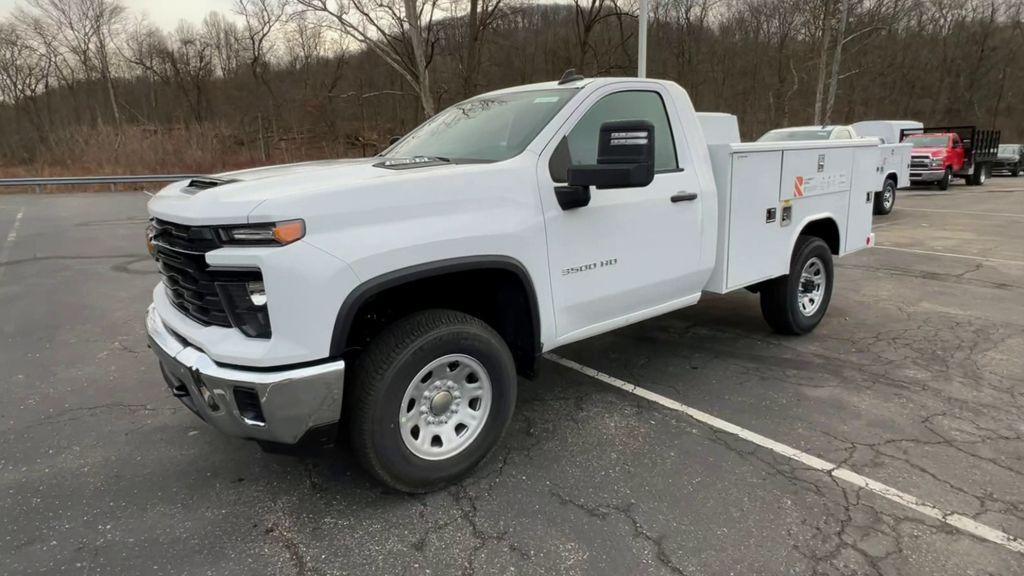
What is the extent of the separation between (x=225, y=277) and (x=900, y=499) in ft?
11.0

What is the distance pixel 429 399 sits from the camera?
3027 mm

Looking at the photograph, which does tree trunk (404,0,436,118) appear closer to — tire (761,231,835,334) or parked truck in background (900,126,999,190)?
parked truck in background (900,126,999,190)

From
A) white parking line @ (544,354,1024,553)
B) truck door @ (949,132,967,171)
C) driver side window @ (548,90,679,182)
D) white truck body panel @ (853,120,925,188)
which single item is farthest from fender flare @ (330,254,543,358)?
truck door @ (949,132,967,171)

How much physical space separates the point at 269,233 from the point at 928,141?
24440 millimetres

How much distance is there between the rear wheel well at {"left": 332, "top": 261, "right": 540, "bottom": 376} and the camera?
2.79 m

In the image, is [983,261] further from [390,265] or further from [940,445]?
[390,265]

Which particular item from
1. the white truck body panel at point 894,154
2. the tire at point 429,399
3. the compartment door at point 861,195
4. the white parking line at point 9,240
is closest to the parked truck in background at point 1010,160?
the white truck body panel at point 894,154

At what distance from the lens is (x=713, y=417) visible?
394cm

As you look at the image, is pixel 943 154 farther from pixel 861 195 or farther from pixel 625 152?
pixel 625 152

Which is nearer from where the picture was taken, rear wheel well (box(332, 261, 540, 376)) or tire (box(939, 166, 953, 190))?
rear wheel well (box(332, 261, 540, 376))

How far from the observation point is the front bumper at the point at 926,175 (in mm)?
20188

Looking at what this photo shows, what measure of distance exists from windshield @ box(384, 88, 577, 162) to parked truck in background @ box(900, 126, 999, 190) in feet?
65.1

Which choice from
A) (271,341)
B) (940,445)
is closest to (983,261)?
(940,445)

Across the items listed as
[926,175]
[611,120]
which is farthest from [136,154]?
[926,175]
